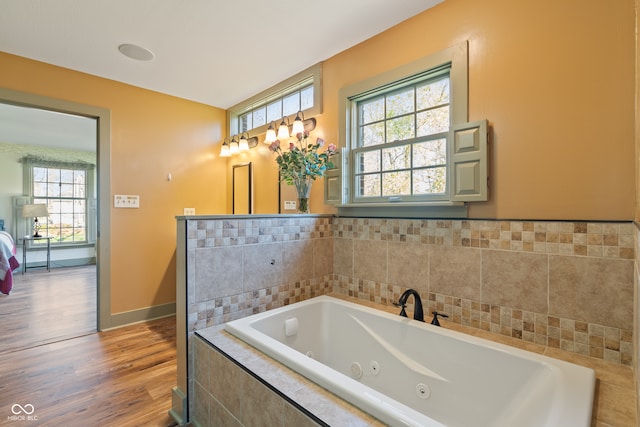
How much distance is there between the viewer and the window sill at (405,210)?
1.81 meters

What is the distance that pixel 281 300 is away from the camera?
2090mm

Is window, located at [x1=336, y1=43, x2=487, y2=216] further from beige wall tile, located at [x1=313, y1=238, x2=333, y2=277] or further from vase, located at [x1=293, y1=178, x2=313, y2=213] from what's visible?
beige wall tile, located at [x1=313, y1=238, x2=333, y2=277]

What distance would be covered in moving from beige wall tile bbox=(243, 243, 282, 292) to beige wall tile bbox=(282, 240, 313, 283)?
5 cm

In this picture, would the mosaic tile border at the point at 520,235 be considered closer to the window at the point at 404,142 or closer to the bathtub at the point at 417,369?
the window at the point at 404,142

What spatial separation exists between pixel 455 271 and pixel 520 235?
0.40 metres

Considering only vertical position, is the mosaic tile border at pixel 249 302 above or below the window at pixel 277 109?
below

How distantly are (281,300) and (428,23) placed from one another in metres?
2.06

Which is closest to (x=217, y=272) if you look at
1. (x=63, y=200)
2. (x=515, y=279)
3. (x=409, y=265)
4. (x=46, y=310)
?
(x=409, y=265)

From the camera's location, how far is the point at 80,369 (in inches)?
84.6

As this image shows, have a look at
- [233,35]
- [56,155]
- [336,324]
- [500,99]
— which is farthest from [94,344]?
[56,155]

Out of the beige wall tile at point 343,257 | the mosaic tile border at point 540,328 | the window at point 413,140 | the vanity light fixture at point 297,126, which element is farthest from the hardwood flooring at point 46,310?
the mosaic tile border at point 540,328

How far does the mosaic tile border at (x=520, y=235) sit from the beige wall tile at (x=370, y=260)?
0.06 m

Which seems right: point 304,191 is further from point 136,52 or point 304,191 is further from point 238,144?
point 136,52

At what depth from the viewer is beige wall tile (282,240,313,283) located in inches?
83.6
